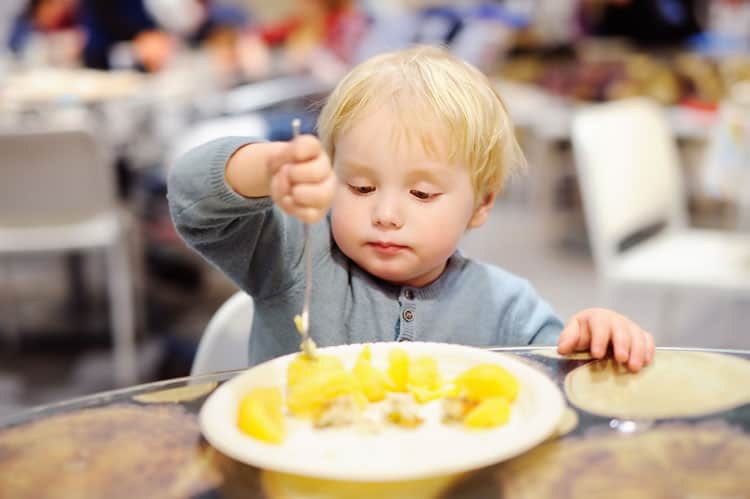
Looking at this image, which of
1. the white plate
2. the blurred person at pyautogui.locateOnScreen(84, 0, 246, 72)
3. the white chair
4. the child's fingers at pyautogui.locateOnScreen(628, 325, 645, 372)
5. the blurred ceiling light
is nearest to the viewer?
the white plate

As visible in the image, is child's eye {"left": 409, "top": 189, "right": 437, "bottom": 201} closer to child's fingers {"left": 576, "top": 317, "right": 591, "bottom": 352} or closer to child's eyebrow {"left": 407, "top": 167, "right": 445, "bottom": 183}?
child's eyebrow {"left": 407, "top": 167, "right": 445, "bottom": 183}

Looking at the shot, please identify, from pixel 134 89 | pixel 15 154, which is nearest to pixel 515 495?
pixel 15 154

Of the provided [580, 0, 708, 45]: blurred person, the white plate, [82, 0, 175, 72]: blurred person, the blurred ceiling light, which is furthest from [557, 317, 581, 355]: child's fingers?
[580, 0, 708, 45]: blurred person

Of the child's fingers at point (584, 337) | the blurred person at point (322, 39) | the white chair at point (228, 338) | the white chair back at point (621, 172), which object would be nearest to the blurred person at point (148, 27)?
the blurred person at point (322, 39)

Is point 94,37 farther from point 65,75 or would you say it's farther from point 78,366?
point 78,366

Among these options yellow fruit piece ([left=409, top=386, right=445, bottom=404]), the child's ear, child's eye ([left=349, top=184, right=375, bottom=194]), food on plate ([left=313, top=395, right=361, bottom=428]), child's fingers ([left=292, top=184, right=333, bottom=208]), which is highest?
child's fingers ([left=292, top=184, right=333, bottom=208])

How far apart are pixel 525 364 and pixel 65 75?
3.64 m

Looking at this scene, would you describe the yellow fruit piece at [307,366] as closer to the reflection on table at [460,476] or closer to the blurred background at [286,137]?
the reflection on table at [460,476]

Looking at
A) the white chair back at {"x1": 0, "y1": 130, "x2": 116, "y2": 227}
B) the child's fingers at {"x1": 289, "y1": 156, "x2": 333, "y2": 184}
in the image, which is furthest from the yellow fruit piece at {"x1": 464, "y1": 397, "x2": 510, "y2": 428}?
the white chair back at {"x1": 0, "y1": 130, "x2": 116, "y2": 227}

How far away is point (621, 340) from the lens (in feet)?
2.69

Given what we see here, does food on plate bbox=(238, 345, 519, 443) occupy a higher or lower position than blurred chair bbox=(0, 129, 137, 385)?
higher

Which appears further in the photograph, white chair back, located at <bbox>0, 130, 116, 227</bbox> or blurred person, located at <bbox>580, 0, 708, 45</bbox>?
blurred person, located at <bbox>580, 0, 708, 45</bbox>

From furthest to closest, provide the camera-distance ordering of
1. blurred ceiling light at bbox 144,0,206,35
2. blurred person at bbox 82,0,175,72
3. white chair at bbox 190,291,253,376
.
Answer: blurred ceiling light at bbox 144,0,206,35, blurred person at bbox 82,0,175,72, white chair at bbox 190,291,253,376

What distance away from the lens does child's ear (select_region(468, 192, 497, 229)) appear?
1.09 metres
